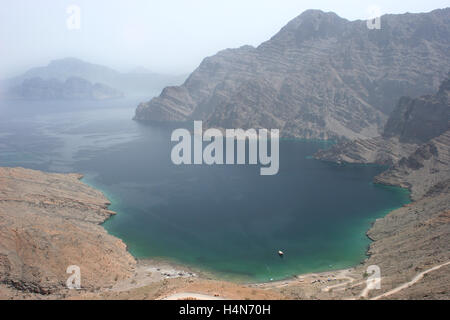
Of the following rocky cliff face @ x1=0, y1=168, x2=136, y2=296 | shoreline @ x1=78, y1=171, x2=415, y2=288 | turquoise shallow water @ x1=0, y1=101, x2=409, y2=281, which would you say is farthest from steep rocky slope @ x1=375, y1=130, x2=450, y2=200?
rocky cliff face @ x1=0, y1=168, x2=136, y2=296

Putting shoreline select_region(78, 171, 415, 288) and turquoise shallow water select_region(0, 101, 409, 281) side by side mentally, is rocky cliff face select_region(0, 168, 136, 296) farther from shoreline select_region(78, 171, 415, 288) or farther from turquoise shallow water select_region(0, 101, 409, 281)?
turquoise shallow water select_region(0, 101, 409, 281)

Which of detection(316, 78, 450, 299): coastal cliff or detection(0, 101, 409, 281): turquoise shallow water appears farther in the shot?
detection(0, 101, 409, 281): turquoise shallow water

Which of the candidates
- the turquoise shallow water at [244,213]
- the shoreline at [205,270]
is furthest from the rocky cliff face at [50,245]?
the turquoise shallow water at [244,213]

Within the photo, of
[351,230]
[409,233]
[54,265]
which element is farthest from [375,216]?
[54,265]

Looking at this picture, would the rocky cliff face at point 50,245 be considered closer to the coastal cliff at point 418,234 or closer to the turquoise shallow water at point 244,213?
the turquoise shallow water at point 244,213

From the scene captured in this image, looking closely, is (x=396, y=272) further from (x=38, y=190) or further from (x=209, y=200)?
(x=38, y=190)

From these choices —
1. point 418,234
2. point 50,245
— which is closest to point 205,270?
point 50,245
